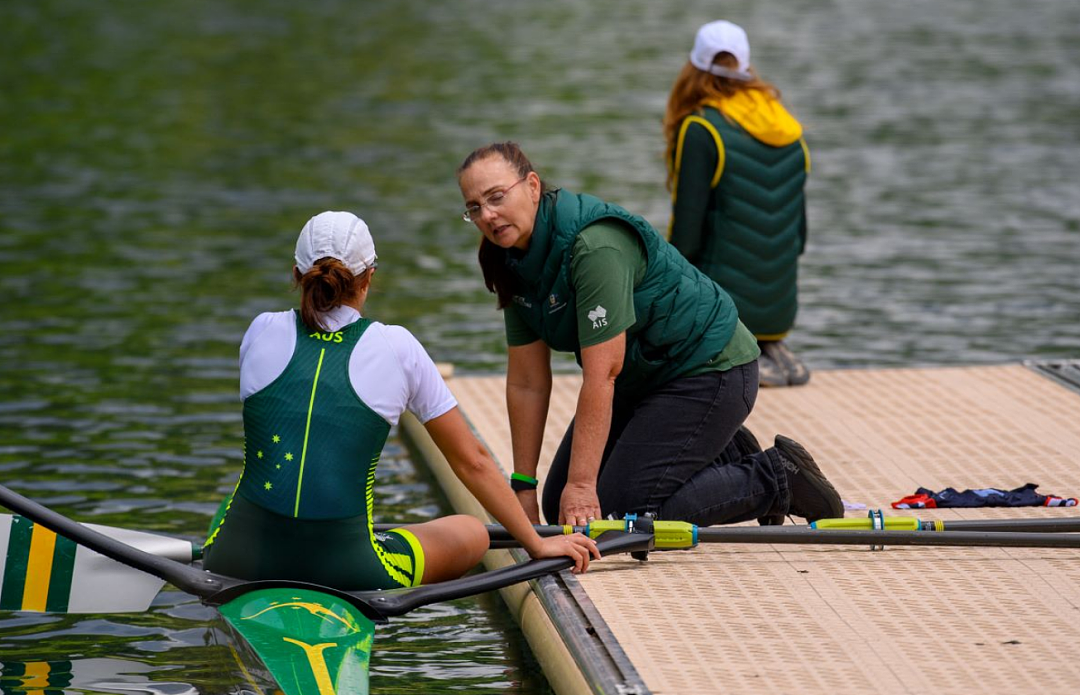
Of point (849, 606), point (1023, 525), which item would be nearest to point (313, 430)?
point (849, 606)

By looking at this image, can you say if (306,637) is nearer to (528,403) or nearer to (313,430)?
(313,430)

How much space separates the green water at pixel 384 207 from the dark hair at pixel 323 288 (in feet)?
4.49

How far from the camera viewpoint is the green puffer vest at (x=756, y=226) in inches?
353

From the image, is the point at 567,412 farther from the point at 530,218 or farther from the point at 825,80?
the point at 825,80

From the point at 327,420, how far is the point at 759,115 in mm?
4116

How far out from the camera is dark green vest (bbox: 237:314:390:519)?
556 cm

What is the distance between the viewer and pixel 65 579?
605 cm

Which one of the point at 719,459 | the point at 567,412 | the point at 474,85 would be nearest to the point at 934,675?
the point at 719,459

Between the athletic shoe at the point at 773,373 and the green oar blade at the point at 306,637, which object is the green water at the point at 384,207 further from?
the athletic shoe at the point at 773,373

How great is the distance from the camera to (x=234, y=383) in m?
10.9

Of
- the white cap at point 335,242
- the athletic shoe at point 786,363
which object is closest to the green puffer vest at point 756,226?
the athletic shoe at point 786,363

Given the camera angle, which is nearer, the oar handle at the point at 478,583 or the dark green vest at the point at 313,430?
the dark green vest at the point at 313,430

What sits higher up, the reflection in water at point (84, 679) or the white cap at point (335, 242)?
the white cap at point (335, 242)

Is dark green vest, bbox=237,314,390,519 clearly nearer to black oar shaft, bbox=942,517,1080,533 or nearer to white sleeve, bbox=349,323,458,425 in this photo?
white sleeve, bbox=349,323,458,425
